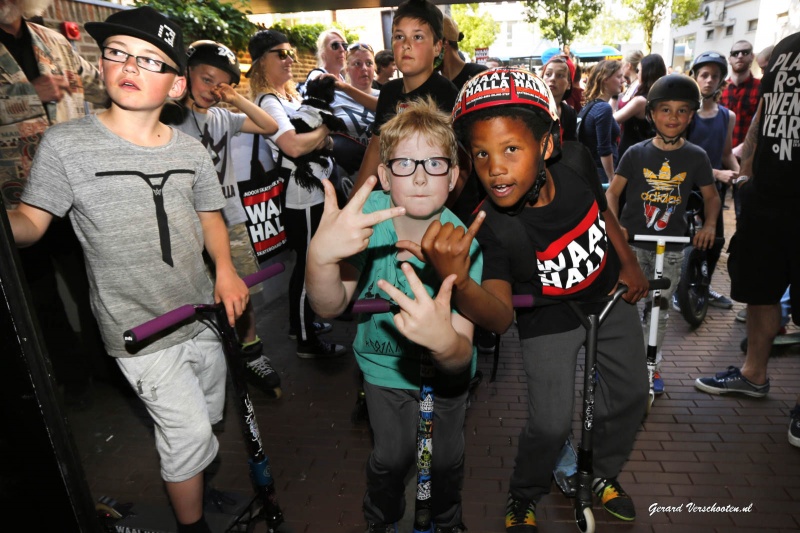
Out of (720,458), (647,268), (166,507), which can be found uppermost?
(647,268)

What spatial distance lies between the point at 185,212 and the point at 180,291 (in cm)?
36

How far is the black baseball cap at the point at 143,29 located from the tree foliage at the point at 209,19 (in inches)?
119

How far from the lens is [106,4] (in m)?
4.98

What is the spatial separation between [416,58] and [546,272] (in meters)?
1.81

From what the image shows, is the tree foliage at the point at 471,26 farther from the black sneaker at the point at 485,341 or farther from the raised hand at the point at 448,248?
the raised hand at the point at 448,248

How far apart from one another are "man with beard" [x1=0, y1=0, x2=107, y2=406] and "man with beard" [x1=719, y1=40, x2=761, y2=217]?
25.0 feet

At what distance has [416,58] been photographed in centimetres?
370

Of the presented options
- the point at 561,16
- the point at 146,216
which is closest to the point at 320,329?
the point at 146,216

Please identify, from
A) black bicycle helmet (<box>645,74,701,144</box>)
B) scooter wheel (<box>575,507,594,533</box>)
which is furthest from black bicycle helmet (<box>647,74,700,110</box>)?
scooter wheel (<box>575,507,594,533</box>)

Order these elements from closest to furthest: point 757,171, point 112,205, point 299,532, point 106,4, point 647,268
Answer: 1. point 112,205
2. point 299,532
3. point 757,171
4. point 647,268
5. point 106,4

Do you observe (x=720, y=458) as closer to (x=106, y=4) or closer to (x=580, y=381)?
(x=580, y=381)

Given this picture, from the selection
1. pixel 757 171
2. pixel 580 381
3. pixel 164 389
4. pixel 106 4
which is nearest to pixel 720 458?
pixel 580 381

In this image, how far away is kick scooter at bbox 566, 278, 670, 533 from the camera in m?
2.56

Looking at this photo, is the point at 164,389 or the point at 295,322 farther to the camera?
the point at 295,322
